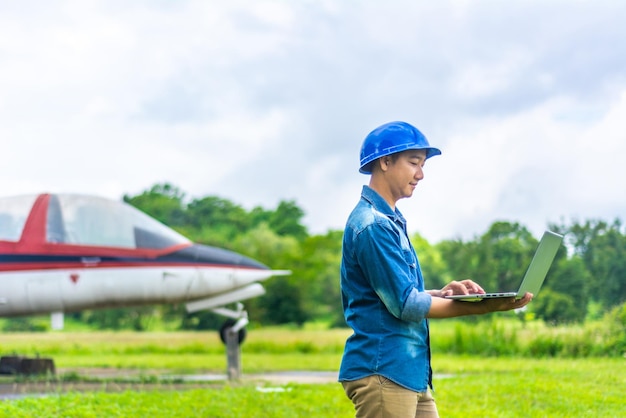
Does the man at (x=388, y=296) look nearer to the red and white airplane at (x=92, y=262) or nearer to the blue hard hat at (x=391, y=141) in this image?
the blue hard hat at (x=391, y=141)

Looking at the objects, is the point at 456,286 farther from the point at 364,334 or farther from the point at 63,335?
the point at 63,335

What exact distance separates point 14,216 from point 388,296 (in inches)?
371

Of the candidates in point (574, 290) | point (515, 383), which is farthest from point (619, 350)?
point (515, 383)

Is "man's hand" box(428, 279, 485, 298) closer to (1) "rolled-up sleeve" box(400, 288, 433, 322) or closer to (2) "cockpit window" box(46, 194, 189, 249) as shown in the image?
(1) "rolled-up sleeve" box(400, 288, 433, 322)

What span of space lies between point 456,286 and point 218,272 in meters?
8.51

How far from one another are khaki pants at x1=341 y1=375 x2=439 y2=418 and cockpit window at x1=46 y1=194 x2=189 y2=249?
8676mm

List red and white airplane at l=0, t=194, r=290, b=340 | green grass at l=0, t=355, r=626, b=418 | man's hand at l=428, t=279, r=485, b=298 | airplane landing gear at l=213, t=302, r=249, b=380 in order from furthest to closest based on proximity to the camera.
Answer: airplane landing gear at l=213, t=302, r=249, b=380 → red and white airplane at l=0, t=194, r=290, b=340 → green grass at l=0, t=355, r=626, b=418 → man's hand at l=428, t=279, r=485, b=298

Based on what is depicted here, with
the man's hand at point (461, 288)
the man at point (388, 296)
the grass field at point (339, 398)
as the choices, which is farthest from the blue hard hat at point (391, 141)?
the grass field at point (339, 398)

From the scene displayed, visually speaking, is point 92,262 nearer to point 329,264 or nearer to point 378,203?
point 378,203

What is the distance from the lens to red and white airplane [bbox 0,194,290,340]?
11414 mm

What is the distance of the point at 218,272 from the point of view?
38.5ft

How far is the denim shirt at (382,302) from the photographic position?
3.22m

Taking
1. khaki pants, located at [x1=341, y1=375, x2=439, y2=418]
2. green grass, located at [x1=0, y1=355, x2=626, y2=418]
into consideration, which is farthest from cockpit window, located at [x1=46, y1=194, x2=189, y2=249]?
khaki pants, located at [x1=341, y1=375, x2=439, y2=418]

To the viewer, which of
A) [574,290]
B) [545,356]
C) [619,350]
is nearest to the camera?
[619,350]
